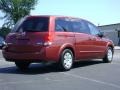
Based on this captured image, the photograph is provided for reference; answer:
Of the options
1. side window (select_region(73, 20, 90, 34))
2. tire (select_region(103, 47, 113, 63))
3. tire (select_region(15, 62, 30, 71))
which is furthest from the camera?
tire (select_region(103, 47, 113, 63))

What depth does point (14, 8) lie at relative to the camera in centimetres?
7938

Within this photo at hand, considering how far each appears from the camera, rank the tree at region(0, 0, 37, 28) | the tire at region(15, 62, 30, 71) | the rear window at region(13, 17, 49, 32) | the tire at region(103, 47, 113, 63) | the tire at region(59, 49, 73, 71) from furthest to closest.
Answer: the tree at region(0, 0, 37, 28), the tire at region(103, 47, 113, 63), the tire at region(15, 62, 30, 71), the tire at region(59, 49, 73, 71), the rear window at region(13, 17, 49, 32)

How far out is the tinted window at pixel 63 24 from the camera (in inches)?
511

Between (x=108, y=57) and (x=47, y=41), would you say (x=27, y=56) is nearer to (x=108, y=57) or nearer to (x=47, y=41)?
(x=47, y=41)

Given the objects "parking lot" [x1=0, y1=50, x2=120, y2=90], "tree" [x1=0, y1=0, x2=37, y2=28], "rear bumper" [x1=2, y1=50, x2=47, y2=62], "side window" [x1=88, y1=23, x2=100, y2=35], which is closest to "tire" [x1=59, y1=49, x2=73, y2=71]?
"parking lot" [x1=0, y1=50, x2=120, y2=90]

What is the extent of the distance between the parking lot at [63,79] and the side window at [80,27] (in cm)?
132

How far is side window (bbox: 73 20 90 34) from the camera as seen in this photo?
1387cm

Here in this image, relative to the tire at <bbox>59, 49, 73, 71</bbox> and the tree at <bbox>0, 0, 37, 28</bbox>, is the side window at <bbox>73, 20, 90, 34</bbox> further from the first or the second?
the tree at <bbox>0, 0, 37, 28</bbox>

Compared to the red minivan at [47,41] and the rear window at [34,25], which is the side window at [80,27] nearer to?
the red minivan at [47,41]

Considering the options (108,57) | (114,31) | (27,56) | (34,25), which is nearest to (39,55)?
(27,56)

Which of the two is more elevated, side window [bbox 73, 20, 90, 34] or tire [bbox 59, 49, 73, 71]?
side window [bbox 73, 20, 90, 34]

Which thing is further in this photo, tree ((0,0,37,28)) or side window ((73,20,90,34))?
tree ((0,0,37,28))

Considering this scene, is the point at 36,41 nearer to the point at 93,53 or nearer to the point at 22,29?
the point at 22,29

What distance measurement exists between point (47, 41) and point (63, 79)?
174 cm
